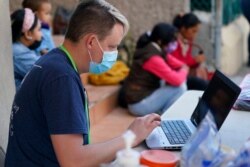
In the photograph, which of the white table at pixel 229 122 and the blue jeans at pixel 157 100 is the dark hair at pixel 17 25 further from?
the white table at pixel 229 122

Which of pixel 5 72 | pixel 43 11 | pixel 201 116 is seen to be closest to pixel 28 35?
pixel 43 11

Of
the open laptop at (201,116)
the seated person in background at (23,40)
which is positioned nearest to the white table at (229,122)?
the open laptop at (201,116)

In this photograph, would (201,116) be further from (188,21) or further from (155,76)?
(188,21)

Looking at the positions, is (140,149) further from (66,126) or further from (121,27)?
(121,27)

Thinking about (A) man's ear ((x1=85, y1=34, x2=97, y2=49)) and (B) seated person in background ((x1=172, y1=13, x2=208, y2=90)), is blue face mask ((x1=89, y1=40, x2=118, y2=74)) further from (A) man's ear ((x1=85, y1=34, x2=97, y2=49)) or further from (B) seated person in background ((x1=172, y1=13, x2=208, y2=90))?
(B) seated person in background ((x1=172, y1=13, x2=208, y2=90))

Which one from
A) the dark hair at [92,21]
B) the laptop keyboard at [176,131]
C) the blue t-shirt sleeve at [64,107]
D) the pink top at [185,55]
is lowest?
the pink top at [185,55]

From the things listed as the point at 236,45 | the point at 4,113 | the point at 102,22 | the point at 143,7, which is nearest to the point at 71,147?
the point at 102,22

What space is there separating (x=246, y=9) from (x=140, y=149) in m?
2.21

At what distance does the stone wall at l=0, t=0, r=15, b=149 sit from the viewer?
2.57 m

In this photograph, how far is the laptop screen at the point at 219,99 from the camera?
1.78 m

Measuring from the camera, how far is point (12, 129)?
1.79 metres

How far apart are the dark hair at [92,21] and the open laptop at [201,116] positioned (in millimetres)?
472

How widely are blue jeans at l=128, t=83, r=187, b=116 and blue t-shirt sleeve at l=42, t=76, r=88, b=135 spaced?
246cm

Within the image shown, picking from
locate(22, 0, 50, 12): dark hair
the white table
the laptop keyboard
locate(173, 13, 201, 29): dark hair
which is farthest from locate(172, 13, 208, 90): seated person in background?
the laptop keyboard
